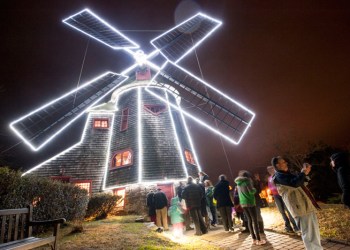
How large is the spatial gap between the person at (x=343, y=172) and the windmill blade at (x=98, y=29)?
15.5 meters

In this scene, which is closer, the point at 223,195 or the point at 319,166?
the point at 223,195

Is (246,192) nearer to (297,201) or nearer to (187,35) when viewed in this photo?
(297,201)

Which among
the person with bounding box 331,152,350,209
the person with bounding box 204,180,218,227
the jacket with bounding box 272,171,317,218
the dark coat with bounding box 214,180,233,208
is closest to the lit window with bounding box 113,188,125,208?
the person with bounding box 204,180,218,227

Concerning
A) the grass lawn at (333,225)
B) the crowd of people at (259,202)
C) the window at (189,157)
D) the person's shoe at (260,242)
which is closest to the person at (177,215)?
the crowd of people at (259,202)

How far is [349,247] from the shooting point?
16.9 ft

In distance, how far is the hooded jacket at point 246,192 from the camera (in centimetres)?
644

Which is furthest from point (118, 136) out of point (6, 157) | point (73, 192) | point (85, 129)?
point (6, 157)

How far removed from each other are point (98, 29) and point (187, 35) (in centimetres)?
689

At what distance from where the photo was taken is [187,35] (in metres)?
19.3

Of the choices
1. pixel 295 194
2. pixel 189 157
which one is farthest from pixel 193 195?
pixel 189 157

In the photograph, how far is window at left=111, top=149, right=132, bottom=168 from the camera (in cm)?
1551

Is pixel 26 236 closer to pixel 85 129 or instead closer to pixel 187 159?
pixel 187 159

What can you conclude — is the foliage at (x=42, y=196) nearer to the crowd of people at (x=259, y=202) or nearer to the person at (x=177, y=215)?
the crowd of people at (x=259, y=202)

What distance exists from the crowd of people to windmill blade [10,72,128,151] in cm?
828
